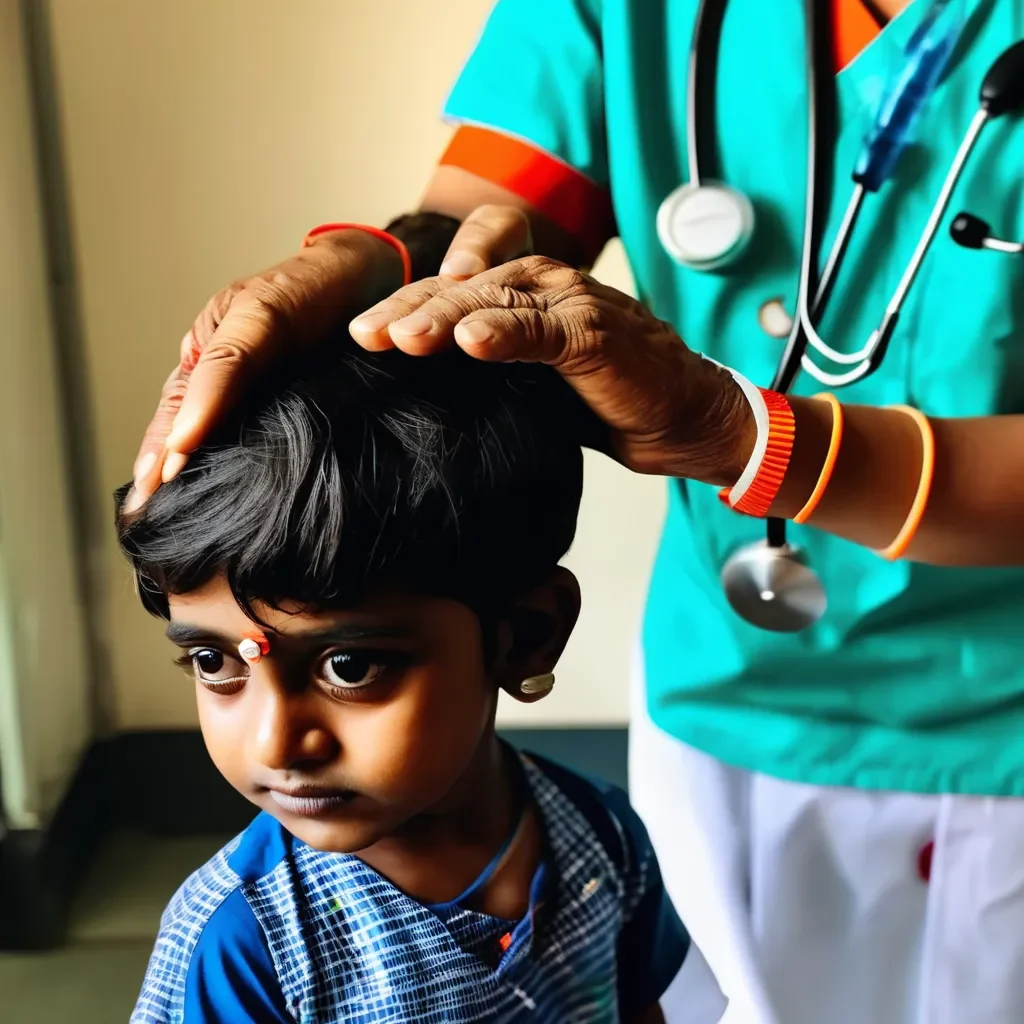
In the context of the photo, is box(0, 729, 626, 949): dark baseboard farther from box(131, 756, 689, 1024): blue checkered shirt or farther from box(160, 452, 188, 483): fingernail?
box(160, 452, 188, 483): fingernail

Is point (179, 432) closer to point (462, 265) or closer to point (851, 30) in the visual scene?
point (462, 265)

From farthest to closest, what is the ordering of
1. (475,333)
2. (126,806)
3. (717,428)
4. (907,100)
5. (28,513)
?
(126,806) → (28,513) → (907,100) → (717,428) → (475,333)

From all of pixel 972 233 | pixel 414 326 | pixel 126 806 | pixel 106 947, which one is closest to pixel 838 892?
pixel 972 233

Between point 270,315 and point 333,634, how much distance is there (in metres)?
0.15

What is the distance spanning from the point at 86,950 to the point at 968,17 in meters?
1.33

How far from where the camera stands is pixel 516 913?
1.97 feet

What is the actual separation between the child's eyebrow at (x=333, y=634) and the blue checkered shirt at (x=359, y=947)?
0.16 m

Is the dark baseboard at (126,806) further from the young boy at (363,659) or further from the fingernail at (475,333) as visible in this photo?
the fingernail at (475,333)

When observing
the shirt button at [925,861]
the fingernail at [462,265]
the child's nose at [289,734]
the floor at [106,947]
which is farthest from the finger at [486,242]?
the floor at [106,947]

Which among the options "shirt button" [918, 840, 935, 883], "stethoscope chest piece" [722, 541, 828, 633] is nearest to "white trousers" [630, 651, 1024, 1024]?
"shirt button" [918, 840, 935, 883]

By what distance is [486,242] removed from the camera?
0.56 m

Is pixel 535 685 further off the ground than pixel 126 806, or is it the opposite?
pixel 535 685

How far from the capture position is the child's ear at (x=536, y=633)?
526mm

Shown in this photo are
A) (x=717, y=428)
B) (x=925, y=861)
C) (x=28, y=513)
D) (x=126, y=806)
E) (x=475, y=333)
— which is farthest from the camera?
(x=126, y=806)
